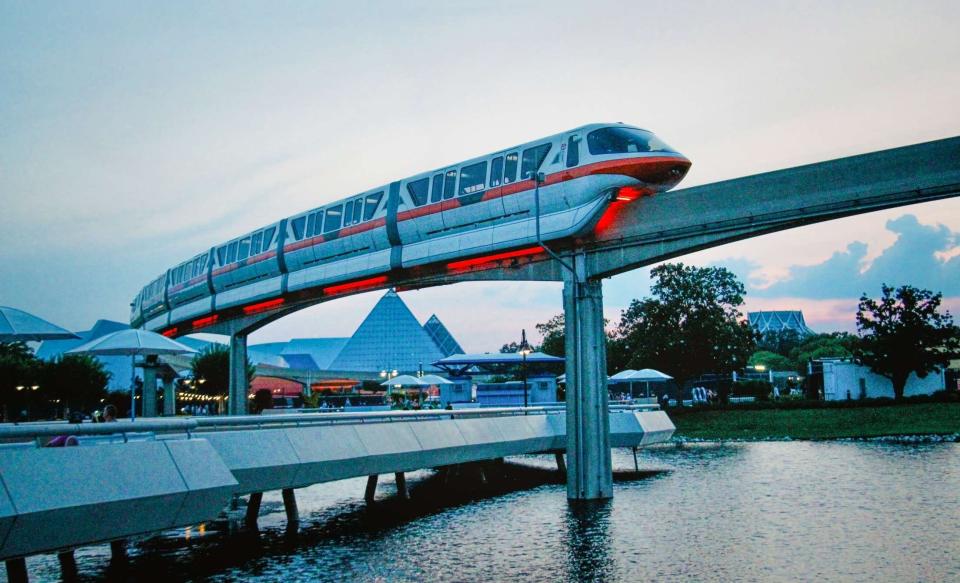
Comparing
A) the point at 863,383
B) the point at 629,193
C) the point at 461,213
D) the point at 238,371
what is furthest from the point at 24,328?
the point at 863,383

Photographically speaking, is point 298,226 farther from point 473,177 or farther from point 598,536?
point 598,536

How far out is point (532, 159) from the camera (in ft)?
95.0

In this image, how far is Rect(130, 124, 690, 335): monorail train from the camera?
27.1m

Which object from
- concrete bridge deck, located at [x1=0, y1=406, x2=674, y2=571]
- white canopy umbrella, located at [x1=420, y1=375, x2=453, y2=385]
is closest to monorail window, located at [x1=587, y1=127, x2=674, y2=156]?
concrete bridge deck, located at [x1=0, y1=406, x2=674, y2=571]

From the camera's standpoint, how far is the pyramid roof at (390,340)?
7170 inches

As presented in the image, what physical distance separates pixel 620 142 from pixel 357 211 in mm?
13256

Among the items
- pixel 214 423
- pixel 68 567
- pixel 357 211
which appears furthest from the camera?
pixel 357 211

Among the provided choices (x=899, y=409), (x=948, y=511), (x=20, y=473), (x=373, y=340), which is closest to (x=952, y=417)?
(x=899, y=409)

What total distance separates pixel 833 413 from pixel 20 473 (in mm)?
57140

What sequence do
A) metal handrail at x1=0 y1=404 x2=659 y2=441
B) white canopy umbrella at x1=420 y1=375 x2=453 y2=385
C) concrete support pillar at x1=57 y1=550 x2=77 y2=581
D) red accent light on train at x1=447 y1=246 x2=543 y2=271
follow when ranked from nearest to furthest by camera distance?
metal handrail at x1=0 y1=404 x2=659 y2=441, concrete support pillar at x1=57 y1=550 x2=77 y2=581, red accent light on train at x1=447 y1=246 x2=543 y2=271, white canopy umbrella at x1=420 y1=375 x2=453 y2=385

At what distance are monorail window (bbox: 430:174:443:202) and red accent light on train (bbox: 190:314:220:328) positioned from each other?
2013 centimetres

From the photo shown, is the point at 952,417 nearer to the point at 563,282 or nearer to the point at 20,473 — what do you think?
the point at 563,282

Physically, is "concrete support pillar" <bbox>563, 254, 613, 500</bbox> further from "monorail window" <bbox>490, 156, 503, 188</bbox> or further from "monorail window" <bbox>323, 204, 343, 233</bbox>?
"monorail window" <bbox>323, 204, 343, 233</bbox>

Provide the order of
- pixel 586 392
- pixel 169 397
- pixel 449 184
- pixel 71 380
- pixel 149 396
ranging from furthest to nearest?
1. pixel 169 397
2. pixel 71 380
3. pixel 149 396
4. pixel 449 184
5. pixel 586 392
